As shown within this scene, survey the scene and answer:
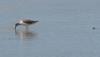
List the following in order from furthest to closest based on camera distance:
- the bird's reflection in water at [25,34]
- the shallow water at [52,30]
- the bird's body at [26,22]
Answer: the bird's body at [26,22] → the bird's reflection in water at [25,34] → the shallow water at [52,30]

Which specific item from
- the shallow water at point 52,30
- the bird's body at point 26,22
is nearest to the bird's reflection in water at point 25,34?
the shallow water at point 52,30

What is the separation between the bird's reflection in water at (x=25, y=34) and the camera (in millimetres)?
11250

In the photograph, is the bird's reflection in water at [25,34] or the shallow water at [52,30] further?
the bird's reflection in water at [25,34]

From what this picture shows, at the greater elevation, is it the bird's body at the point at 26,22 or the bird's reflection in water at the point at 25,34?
the bird's body at the point at 26,22

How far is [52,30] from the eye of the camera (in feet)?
38.4

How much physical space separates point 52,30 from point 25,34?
0.55m

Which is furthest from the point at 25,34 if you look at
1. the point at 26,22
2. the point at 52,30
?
the point at 26,22

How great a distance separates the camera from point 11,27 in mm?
12539

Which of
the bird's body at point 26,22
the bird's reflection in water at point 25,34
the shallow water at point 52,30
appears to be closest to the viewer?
the shallow water at point 52,30

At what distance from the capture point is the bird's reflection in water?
1125 centimetres

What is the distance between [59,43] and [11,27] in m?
2.28

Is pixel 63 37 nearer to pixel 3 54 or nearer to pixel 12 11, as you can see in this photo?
pixel 3 54

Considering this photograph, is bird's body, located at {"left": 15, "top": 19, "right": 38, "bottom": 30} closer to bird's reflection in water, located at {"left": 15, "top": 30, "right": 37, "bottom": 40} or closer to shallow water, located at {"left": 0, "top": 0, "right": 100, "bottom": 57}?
shallow water, located at {"left": 0, "top": 0, "right": 100, "bottom": 57}

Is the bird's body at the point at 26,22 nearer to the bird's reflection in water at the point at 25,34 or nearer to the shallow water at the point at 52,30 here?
the shallow water at the point at 52,30
